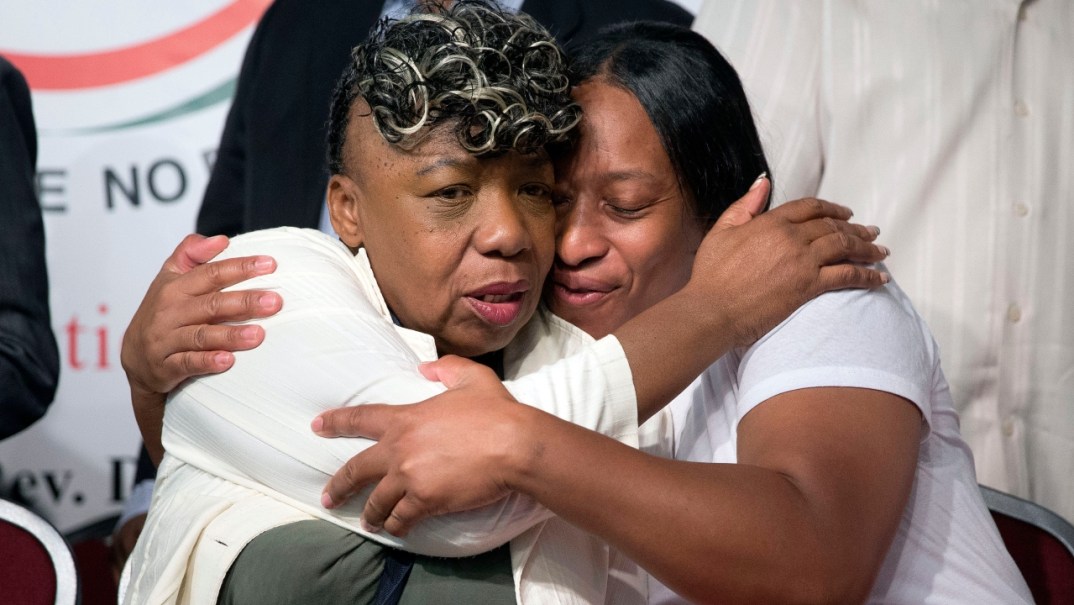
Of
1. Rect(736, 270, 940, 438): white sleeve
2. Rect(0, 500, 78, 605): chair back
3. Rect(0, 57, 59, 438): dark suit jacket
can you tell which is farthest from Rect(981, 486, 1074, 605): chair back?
Rect(0, 57, 59, 438): dark suit jacket

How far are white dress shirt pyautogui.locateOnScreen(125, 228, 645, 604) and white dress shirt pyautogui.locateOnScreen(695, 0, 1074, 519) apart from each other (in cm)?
140

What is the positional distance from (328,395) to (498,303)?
0.37m

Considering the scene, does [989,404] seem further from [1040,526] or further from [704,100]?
[704,100]

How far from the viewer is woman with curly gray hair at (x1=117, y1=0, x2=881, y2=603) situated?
1540 mm

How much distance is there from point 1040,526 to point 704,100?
1.03 meters

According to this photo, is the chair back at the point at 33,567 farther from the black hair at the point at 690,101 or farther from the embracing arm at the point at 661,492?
the black hair at the point at 690,101

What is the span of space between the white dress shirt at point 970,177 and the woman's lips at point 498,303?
1.18 meters

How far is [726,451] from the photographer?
5.94 ft

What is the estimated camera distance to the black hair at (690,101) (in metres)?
1.97

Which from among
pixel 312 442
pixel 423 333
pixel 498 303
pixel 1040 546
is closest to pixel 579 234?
pixel 498 303

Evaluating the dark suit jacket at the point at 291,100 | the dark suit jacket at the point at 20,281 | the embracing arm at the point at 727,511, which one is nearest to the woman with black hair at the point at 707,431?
the embracing arm at the point at 727,511

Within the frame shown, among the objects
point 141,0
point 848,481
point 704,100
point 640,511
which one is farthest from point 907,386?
point 141,0

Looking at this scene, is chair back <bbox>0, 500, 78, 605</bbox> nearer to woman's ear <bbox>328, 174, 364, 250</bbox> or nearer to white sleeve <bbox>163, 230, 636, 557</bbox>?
white sleeve <bbox>163, 230, 636, 557</bbox>

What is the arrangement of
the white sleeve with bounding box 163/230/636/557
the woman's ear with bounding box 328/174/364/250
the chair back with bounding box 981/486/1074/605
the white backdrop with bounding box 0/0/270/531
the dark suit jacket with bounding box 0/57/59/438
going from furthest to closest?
the white backdrop with bounding box 0/0/270/531 → the dark suit jacket with bounding box 0/57/59/438 → the chair back with bounding box 981/486/1074/605 → the woman's ear with bounding box 328/174/364/250 → the white sleeve with bounding box 163/230/636/557
